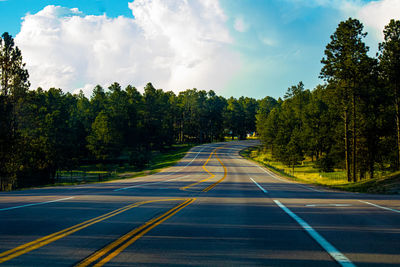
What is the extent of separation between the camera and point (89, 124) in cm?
9831

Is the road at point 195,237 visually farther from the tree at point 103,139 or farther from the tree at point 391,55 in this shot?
the tree at point 103,139

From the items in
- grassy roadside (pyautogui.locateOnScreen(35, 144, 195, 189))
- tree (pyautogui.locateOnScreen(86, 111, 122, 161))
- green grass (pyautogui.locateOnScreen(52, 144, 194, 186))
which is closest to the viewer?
grassy roadside (pyautogui.locateOnScreen(35, 144, 195, 189))

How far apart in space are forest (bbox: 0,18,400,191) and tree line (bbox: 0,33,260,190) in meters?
0.18

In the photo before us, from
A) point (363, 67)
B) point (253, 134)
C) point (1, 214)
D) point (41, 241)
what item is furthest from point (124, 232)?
point (253, 134)

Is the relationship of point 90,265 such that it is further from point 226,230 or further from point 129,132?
point 129,132

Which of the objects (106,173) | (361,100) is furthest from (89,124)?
(361,100)

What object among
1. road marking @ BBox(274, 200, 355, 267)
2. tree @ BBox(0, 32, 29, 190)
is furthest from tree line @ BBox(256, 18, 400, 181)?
tree @ BBox(0, 32, 29, 190)

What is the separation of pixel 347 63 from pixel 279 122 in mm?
49796

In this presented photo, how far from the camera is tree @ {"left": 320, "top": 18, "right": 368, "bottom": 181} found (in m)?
31.9

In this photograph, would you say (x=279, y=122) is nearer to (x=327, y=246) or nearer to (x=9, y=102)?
(x=9, y=102)

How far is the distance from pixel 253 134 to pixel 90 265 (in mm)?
183121

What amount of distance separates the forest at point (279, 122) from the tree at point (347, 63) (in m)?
0.10

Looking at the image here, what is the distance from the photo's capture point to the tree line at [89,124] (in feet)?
127

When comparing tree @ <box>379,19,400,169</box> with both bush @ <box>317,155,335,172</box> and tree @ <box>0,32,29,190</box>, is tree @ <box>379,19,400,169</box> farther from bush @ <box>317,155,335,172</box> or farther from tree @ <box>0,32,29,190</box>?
tree @ <box>0,32,29,190</box>
